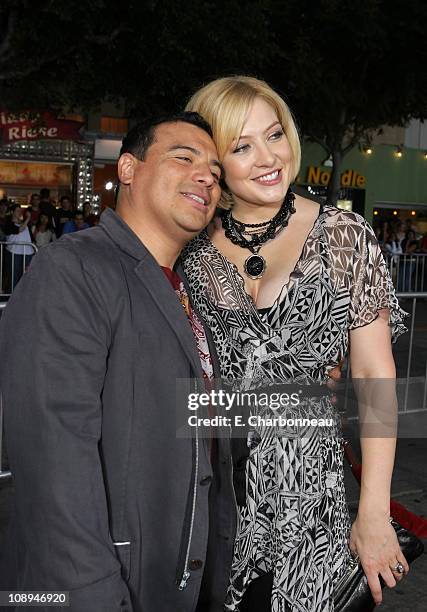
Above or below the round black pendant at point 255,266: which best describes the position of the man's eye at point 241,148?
above

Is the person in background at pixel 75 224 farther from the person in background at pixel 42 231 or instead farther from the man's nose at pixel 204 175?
the man's nose at pixel 204 175

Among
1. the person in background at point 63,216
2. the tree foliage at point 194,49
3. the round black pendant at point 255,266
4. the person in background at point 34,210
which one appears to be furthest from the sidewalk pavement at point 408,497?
the person in background at point 63,216

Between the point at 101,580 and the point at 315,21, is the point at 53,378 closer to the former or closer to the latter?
the point at 101,580

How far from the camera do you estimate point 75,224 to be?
587 inches

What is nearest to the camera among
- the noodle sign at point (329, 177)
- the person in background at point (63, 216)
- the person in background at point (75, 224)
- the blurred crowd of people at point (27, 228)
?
the blurred crowd of people at point (27, 228)

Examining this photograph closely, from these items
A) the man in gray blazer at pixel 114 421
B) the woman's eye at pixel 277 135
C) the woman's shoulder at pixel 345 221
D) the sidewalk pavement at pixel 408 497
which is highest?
the woman's eye at pixel 277 135

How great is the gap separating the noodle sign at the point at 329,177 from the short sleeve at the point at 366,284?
25.1 meters

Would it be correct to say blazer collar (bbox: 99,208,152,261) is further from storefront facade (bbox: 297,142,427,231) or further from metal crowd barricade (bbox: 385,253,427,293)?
storefront facade (bbox: 297,142,427,231)

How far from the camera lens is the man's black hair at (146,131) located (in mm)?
2147

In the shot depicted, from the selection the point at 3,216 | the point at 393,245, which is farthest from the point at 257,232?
the point at 393,245

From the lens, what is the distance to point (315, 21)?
16.4 meters

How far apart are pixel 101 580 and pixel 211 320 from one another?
0.88m

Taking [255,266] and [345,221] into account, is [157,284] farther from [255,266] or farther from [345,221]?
[345,221]

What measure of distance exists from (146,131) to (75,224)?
1306cm
